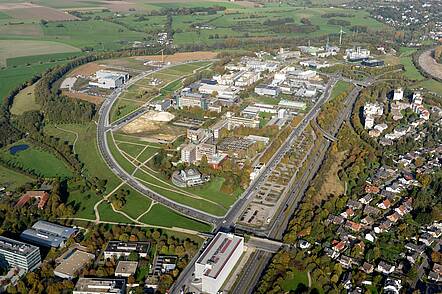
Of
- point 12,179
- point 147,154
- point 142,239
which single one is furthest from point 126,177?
point 142,239

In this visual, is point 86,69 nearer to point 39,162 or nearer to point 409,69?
point 39,162

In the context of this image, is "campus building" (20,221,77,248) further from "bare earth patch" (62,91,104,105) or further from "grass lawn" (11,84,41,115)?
"bare earth patch" (62,91,104,105)

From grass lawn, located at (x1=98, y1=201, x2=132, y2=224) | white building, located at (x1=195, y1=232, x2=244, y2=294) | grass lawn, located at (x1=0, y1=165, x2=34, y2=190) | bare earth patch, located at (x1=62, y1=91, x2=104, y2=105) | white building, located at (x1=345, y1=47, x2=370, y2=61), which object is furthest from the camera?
white building, located at (x1=345, y1=47, x2=370, y2=61)

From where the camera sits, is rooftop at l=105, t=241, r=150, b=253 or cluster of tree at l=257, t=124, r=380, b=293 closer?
cluster of tree at l=257, t=124, r=380, b=293

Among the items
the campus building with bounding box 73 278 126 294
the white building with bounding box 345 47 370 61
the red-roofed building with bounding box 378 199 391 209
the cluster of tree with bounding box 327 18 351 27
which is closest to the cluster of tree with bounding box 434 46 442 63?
the white building with bounding box 345 47 370 61

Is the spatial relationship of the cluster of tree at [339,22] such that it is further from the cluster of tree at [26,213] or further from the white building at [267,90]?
the cluster of tree at [26,213]

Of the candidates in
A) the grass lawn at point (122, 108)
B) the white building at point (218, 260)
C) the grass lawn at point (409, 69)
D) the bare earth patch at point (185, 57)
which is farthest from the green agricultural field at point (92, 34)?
the white building at point (218, 260)
